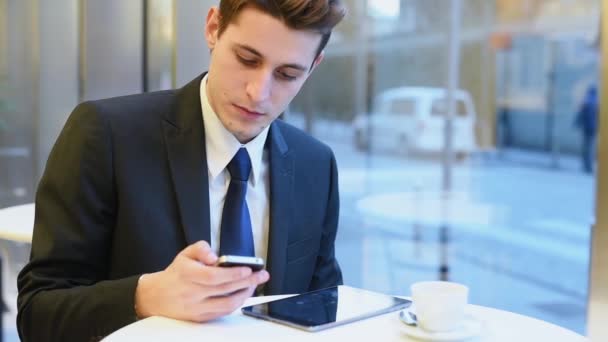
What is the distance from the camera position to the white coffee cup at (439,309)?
4.00 feet

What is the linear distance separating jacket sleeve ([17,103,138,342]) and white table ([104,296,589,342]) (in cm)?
15

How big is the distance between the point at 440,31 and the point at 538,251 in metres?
1.86

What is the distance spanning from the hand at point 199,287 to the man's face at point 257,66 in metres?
0.38

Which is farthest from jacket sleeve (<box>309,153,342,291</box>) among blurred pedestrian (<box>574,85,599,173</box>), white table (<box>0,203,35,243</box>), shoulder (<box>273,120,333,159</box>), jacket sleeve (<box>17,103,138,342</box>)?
blurred pedestrian (<box>574,85,599,173</box>)

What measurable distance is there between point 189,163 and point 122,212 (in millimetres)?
160

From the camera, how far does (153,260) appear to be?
1.57m

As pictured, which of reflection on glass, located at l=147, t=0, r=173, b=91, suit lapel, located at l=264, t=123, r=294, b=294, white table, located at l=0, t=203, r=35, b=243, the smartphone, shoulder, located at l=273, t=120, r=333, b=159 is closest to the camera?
the smartphone

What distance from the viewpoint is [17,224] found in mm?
2182

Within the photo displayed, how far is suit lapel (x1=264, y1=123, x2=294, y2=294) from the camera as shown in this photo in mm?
1655

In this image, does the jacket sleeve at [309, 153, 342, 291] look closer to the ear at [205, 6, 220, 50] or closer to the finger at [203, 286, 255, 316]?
the ear at [205, 6, 220, 50]

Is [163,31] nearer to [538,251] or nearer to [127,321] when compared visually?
[127,321]

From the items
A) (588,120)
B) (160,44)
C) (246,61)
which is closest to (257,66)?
(246,61)

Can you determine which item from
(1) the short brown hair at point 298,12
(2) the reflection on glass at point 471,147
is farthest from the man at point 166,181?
(2) the reflection on glass at point 471,147

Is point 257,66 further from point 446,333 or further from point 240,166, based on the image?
point 446,333
